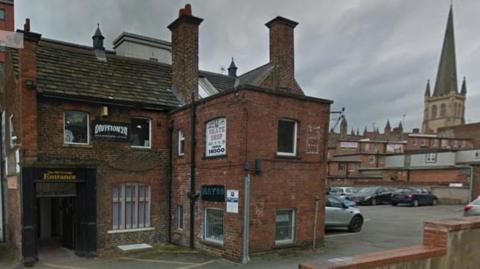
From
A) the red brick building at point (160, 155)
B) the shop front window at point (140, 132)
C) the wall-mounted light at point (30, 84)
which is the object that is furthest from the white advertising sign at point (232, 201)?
the wall-mounted light at point (30, 84)

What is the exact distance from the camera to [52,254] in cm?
1164

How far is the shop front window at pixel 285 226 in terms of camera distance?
34.4 ft

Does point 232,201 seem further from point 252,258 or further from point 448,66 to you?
point 448,66

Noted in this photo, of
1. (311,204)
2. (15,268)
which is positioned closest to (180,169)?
(311,204)

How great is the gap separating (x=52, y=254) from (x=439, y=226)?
11.9m

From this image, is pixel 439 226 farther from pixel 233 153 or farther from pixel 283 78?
pixel 283 78

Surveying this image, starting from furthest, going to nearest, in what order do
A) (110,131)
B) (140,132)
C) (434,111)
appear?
(434,111) → (140,132) → (110,131)

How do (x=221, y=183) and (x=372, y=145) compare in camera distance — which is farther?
(x=372, y=145)

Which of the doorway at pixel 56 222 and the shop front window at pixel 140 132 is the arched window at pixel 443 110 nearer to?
the shop front window at pixel 140 132

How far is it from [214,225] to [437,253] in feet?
24.1

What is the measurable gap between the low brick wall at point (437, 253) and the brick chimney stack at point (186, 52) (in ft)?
36.3

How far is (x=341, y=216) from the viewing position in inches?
596

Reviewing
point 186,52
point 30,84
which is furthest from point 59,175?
point 186,52

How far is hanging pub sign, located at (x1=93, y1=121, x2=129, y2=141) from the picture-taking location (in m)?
12.0
